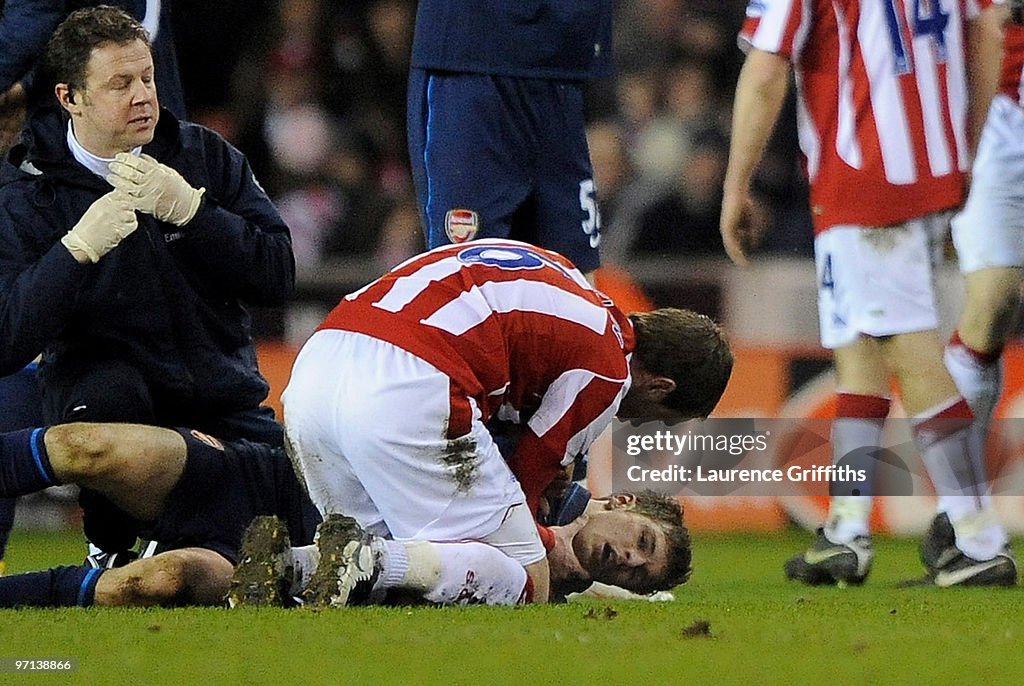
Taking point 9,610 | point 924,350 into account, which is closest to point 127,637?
point 9,610

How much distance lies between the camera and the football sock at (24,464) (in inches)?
175

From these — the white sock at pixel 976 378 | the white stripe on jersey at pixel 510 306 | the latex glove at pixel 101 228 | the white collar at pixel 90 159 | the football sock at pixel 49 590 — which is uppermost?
the white collar at pixel 90 159

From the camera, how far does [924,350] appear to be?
224 inches

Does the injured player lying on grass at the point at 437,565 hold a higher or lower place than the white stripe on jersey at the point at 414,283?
lower

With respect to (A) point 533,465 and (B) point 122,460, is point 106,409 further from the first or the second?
(A) point 533,465

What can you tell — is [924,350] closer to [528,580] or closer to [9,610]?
[528,580]

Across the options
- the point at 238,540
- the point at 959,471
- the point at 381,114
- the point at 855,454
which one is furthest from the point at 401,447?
the point at 381,114

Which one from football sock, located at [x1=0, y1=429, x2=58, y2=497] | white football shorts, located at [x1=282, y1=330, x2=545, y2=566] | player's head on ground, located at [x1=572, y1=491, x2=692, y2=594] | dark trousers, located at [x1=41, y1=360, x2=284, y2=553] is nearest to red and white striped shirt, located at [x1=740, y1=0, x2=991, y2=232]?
player's head on ground, located at [x1=572, y1=491, x2=692, y2=594]

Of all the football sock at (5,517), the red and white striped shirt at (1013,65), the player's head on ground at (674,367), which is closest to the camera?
the player's head on ground at (674,367)

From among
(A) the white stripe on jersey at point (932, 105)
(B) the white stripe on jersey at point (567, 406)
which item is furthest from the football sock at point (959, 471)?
(B) the white stripe on jersey at point (567, 406)

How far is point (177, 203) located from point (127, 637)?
147 centimetres

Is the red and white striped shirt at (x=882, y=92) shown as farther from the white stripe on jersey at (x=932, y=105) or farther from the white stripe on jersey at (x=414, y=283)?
the white stripe on jersey at (x=414, y=283)

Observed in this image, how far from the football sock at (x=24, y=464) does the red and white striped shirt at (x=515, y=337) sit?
75cm

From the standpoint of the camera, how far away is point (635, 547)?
4.62m
